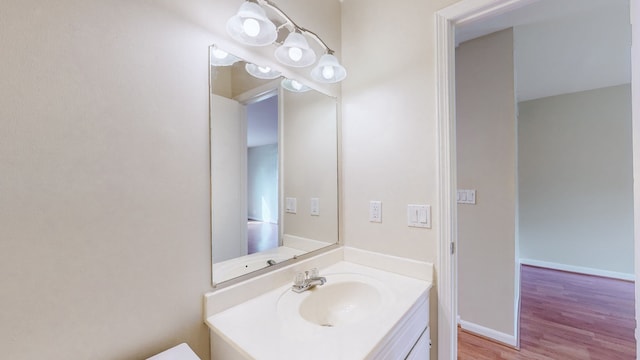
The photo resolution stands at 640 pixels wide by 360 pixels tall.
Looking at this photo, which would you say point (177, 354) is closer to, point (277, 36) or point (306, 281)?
point (306, 281)

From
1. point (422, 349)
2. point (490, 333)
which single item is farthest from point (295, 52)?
point (490, 333)

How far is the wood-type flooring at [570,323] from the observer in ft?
6.16

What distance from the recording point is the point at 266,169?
1242 mm

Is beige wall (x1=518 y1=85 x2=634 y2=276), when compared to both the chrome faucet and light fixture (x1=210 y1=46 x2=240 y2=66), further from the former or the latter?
light fixture (x1=210 y1=46 x2=240 y2=66)

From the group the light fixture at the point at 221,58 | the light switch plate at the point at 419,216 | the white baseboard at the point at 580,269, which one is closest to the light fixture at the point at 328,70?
the light fixture at the point at 221,58

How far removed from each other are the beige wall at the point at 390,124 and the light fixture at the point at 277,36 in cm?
26

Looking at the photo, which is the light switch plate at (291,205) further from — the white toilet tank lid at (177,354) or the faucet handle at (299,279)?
the white toilet tank lid at (177,354)

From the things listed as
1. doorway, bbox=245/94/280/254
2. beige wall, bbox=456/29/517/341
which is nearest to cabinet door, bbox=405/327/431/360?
doorway, bbox=245/94/280/254

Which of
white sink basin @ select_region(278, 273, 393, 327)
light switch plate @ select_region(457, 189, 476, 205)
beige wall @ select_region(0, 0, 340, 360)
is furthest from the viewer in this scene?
light switch plate @ select_region(457, 189, 476, 205)

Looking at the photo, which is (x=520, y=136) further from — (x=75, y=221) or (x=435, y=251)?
(x=75, y=221)

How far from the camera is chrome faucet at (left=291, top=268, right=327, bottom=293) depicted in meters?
1.10

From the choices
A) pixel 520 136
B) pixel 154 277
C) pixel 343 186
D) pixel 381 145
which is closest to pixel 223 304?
pixel 154 277

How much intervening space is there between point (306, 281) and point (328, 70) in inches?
42.4

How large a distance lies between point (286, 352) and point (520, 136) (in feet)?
15.2
